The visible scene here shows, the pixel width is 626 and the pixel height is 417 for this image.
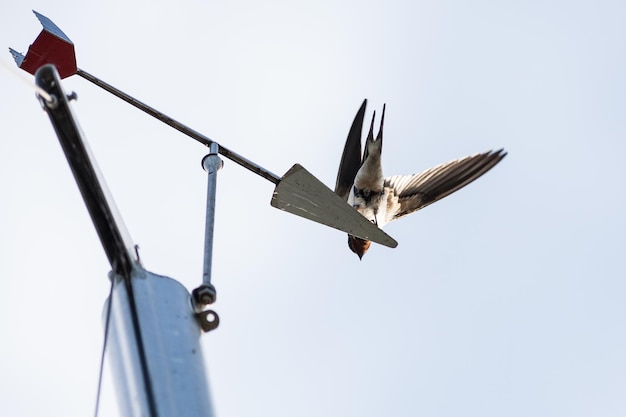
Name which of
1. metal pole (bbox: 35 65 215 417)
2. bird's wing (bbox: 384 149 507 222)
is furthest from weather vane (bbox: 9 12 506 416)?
bird's wing (bbox: 384 149 507 222)

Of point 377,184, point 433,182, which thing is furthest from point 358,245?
point 433,182

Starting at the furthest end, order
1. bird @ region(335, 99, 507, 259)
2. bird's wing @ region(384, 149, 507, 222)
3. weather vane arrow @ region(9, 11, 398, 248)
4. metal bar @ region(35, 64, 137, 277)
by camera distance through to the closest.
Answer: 1. bird @ region(335, 99, 507, 259)
2. bird's wing @ region(384, 149, 507, 222)
3. weather vane arrow @ region(9, 11, 398, 248)
4. metal bar @ region(35, 64, 137, 277)

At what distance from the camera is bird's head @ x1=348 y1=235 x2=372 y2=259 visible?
6.99 meters

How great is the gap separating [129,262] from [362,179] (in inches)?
196

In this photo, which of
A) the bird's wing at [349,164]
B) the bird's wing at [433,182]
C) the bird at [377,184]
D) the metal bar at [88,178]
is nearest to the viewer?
the metal bar at [88,178]

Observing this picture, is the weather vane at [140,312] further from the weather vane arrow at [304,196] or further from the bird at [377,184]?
the bird at [377,184]

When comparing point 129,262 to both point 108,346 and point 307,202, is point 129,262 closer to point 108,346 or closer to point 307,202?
point 108,346

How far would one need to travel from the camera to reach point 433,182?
6.09 m

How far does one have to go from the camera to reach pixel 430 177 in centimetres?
610

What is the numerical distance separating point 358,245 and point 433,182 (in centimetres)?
115

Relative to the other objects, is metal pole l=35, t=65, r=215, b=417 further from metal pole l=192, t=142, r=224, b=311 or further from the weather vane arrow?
the weather vane arrow

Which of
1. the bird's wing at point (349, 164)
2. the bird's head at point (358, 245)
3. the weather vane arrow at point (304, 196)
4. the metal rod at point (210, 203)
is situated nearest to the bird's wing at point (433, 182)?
the bird's wing at point (349, 164)

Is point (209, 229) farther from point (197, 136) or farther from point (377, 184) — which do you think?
point (377, 184)

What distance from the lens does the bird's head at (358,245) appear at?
6992mm
